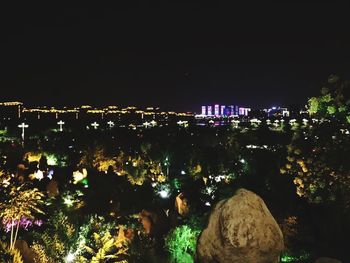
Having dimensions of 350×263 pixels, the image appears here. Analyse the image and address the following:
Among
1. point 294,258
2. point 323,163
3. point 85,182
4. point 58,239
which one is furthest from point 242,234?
point 85,182

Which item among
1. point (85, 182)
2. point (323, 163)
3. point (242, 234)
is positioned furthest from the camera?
point (85, 182)

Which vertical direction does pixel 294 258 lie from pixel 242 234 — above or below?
below

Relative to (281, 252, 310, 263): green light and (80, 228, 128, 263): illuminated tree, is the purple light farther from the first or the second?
(281, 252, 310, 263): green light

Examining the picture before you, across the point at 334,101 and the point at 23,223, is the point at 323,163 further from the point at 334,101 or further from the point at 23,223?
the point at 23,223

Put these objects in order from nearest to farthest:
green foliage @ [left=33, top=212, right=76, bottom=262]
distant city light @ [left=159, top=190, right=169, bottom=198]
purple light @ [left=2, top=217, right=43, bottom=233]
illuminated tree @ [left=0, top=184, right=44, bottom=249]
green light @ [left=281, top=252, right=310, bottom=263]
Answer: green foliage @ [left=33, top=212, right=76, bottom=262]
illuminated tree @ [left=0, top=184, right=44, bottom=249]
purple light @ [left=2, top=217, right=43, bottom=233]
green light @ [left=281, top=252, right=310, bottom=263]
distant city light @ [left=159, top=190, right=169, bottom=198]

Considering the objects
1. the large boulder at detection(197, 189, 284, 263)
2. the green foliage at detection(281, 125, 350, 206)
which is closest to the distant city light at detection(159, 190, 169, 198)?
the green foliage at detection(281, 125, 350, 206)

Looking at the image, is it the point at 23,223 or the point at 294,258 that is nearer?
the point at 294,258
